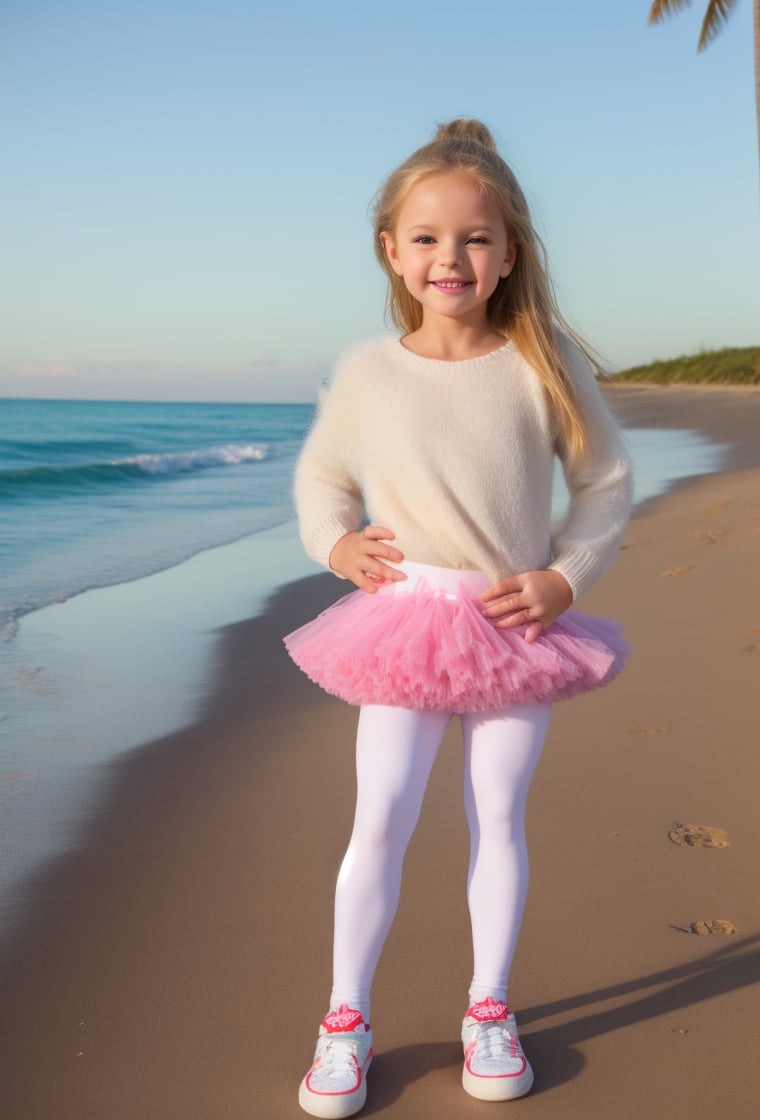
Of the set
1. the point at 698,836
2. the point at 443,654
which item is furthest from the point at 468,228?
the point at 698,836

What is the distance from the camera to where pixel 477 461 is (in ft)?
6.88

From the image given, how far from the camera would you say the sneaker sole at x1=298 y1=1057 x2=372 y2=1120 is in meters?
1.96

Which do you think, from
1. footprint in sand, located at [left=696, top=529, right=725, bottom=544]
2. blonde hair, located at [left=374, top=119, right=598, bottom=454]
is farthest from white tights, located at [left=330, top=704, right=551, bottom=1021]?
footprint in sand, located at [left=696, top=529, right=725, bottom=544]

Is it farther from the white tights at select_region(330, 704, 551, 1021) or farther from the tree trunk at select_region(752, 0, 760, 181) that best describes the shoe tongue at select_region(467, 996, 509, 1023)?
the tree trunk at select_region(752, 0, 760, 181)

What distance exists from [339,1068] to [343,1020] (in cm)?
8

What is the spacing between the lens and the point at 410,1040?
7.23 ft

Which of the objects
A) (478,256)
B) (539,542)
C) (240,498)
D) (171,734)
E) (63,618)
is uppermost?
(478,256)

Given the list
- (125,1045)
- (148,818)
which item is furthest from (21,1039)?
(148,818)

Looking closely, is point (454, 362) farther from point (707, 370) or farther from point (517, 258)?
point (707, 370)

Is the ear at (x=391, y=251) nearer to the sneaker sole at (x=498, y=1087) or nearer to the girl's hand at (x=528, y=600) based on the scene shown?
the girl's hand at (x=528, y=600)

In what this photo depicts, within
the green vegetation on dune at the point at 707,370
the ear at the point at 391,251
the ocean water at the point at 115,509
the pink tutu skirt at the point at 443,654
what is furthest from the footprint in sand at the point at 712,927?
the green vegetation on dune at the point at 707,370

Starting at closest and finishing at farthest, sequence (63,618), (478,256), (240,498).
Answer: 1. (478,256)
2. (63,618)
3. (240,498)

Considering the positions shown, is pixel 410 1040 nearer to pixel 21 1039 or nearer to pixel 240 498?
pixel 21 1039

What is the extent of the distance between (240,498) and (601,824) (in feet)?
35.0
